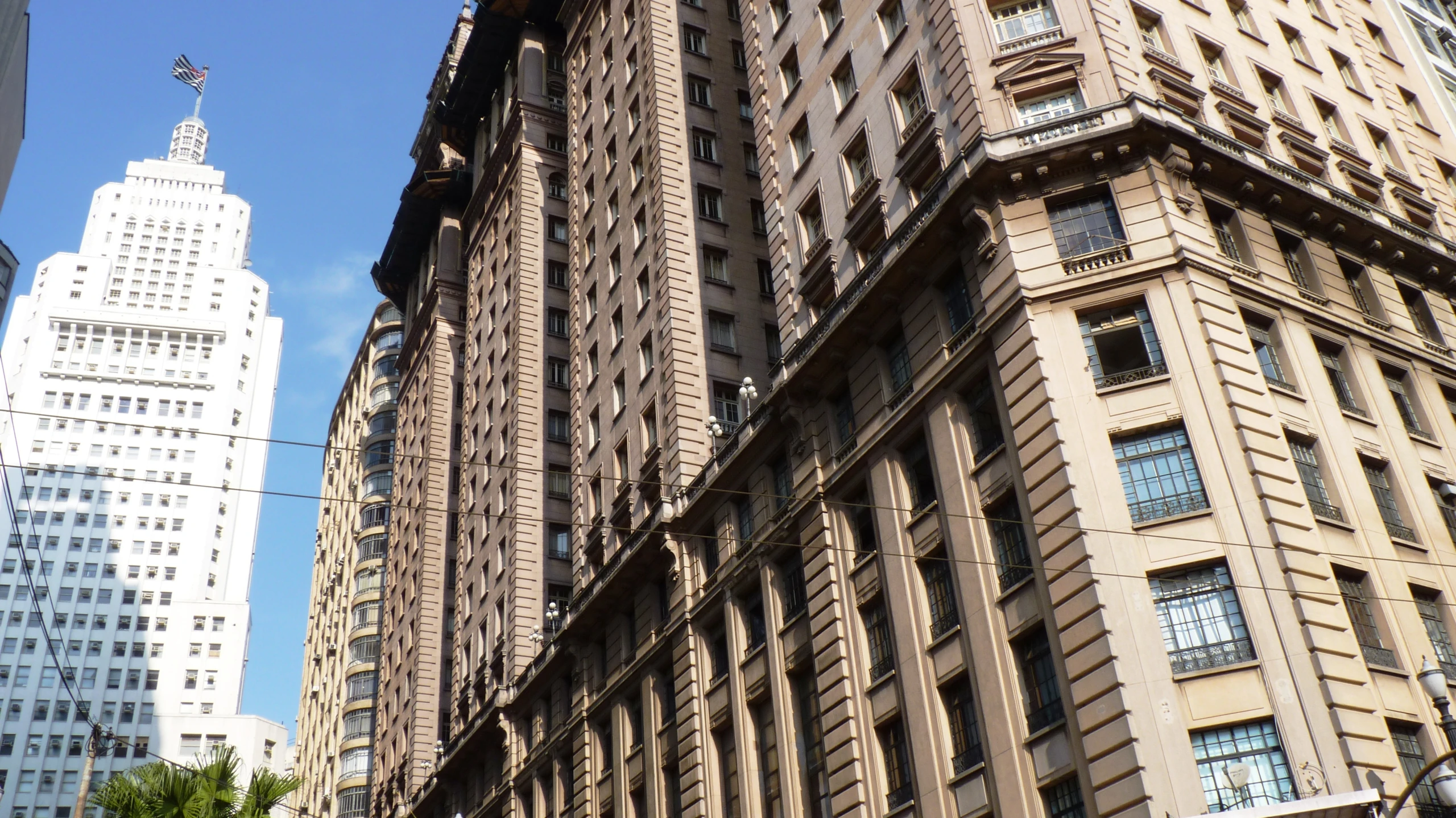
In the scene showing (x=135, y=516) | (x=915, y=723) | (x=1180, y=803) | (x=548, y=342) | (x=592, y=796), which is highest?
(x=135, y=516)

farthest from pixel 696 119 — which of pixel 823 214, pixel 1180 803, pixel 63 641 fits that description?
pixel 63 641

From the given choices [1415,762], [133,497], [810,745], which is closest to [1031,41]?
[810,745]

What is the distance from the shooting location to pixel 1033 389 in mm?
28547

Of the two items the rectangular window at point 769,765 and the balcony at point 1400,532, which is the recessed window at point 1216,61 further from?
the rectangular window at point 769,765

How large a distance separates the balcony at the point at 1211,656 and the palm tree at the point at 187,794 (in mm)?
18910

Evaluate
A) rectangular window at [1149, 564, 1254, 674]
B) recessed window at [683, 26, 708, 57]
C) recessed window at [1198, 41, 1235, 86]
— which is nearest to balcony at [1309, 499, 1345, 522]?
rectangular window at [1149, 564, 1254, 674]

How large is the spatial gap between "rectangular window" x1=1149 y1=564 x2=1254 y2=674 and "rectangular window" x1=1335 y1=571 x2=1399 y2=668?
227 centimetres

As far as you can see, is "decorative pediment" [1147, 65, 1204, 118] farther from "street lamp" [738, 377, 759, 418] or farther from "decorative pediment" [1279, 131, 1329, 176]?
"street lamp" [738, 377, 759, 418]

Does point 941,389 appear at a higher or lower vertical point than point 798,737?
higher

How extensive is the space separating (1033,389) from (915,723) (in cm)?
793

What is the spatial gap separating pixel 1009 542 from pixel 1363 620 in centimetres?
709

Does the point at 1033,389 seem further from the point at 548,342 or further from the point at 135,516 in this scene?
the point at 135,516

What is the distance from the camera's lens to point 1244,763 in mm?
23453

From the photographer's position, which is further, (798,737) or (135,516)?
(135,516)
